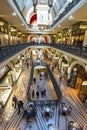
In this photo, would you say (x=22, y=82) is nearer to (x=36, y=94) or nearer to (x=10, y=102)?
(x=36, y=94)

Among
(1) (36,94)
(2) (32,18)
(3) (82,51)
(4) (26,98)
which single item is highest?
(2) (32,18)

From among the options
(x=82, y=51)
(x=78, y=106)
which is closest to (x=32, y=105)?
(x=78, y=106)

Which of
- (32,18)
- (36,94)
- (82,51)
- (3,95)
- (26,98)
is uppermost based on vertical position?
(32,18)

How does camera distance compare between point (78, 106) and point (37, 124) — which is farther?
point (78, 106)

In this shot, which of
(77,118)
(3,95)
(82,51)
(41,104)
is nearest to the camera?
(82,51)

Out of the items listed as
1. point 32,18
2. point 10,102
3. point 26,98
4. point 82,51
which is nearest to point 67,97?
point 26,98

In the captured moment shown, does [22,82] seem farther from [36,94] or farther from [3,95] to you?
[3,95]

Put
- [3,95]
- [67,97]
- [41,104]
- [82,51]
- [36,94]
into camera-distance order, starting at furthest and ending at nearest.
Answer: [36,94] → [67,97] → [41,104] → [3,95] → [82,51]

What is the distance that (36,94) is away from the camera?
19969 millimetres

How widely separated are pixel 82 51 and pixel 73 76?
7.51 m

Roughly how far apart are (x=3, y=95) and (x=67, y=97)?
5.55m

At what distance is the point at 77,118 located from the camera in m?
12.3

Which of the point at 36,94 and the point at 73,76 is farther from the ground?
the point at 73,76

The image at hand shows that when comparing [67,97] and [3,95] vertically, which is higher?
[3,95]
